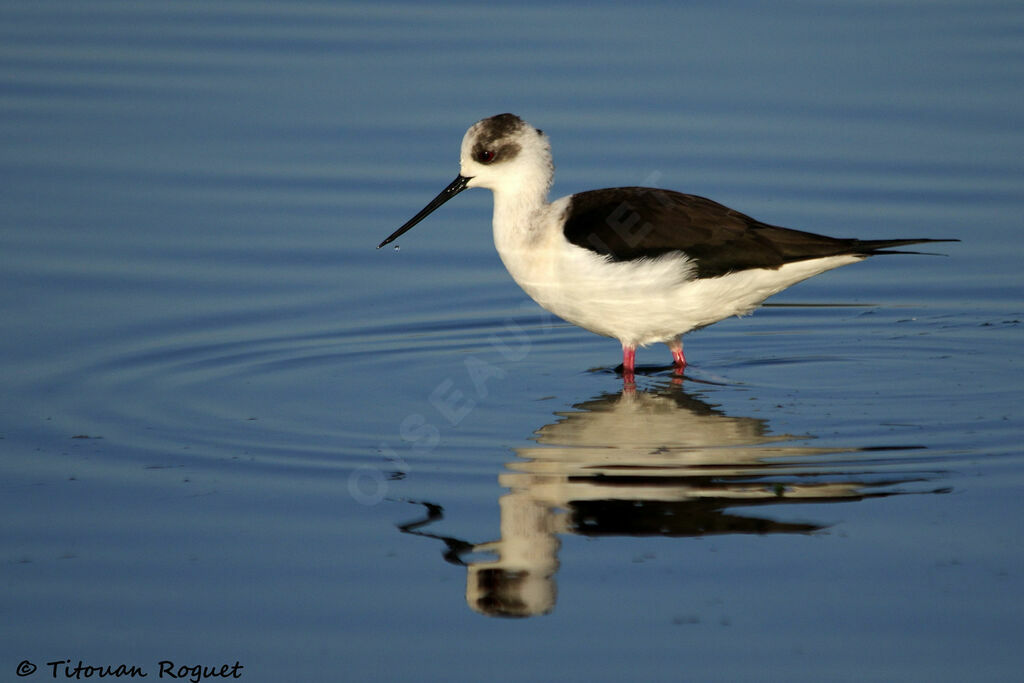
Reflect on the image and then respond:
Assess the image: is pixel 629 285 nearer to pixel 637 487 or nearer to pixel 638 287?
pixel 638 287

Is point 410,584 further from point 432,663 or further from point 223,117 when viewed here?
point 223,117

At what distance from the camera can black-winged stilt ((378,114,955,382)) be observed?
8469 mm

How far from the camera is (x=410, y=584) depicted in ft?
19.3

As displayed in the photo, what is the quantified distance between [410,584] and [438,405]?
2359mm

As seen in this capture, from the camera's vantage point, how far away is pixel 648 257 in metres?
8.48

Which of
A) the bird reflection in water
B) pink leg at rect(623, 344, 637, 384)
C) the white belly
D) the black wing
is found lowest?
the bird reflection in water

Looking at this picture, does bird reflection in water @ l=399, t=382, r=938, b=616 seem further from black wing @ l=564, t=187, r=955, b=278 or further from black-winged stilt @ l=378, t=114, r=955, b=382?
black wing @ l=564, t=187, r=955, b=278

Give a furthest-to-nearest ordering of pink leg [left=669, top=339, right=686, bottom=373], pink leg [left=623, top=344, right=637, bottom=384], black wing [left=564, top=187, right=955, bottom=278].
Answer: pink leg [left=669, top=339, right=686, bottom=373] → pink leg [left=623, top=344, right=637, bottom=384] → black wing [left=564, top=187, right=955, bottom=278]

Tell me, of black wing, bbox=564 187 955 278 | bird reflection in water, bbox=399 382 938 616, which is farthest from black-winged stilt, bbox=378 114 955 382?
bird reflection in water, bbox=399 382 938 616

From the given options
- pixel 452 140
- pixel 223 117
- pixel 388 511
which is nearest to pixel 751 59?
pixel 452 140

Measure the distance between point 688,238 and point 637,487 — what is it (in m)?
2.27

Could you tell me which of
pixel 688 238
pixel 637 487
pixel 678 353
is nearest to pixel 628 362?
pixel 678 353

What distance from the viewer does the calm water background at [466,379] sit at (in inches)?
219

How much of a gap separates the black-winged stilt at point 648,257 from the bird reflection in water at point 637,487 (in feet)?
2.89
